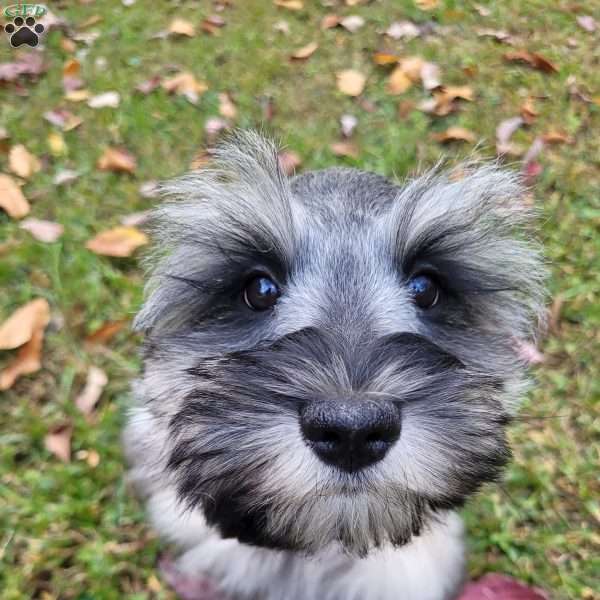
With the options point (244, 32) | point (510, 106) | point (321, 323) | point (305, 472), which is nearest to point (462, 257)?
point (321, 323)

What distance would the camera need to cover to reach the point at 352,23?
5148 mm

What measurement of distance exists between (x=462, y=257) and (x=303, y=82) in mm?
3134

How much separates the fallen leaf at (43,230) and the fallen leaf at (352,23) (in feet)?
9.20

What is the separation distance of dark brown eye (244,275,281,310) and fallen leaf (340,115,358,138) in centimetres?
257

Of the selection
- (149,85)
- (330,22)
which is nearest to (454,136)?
(330,22)

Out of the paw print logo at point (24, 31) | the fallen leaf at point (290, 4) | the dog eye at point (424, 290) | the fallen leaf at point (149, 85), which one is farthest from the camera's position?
the fallen leaf at point (290, 4)

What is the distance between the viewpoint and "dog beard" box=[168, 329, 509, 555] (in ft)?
4.73

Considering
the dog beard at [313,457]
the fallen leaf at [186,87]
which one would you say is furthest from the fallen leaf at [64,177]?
the dog beard at [313,457]

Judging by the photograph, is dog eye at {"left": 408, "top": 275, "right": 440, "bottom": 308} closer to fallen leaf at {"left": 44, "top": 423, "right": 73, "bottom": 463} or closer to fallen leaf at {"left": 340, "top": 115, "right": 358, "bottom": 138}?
fallen leaf at {"left": 44, "top": 423, "right": 73, "bottom": 463}

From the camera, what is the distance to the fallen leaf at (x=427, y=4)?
5.32m

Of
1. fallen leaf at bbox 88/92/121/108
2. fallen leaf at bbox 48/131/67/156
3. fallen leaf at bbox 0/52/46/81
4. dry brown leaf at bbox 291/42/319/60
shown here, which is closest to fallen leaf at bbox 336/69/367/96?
dry brown leaf at bbox 291/42/319/60

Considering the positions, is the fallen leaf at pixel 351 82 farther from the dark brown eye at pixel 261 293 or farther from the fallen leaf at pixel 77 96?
the dark brown eye at pixel 261 293

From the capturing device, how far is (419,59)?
484 centimetres

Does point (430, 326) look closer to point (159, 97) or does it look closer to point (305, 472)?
point (305, 472)
